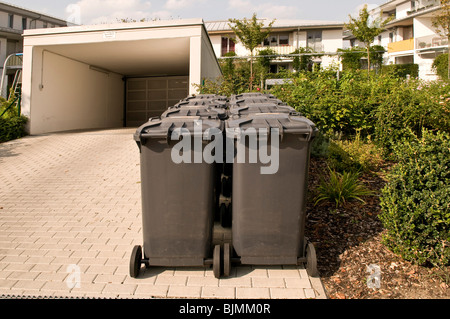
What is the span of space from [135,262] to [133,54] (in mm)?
11390

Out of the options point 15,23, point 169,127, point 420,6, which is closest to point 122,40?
point 169,127

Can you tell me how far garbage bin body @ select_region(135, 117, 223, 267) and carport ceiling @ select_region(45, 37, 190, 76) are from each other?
8070mm

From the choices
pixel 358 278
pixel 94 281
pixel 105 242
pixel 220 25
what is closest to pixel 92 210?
pixel 105 242

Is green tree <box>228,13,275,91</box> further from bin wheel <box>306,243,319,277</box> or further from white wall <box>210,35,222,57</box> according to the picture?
bin wheel <box>306,243,319,277</box>

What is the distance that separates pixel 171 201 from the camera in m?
3.08

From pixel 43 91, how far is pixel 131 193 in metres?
8.55

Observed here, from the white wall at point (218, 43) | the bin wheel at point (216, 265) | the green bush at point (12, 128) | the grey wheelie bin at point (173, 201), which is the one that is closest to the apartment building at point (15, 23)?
the white wall at point (218, 43)

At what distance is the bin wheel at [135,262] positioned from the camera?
122 inches

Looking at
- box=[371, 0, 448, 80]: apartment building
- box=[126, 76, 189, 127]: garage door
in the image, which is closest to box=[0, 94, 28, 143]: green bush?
box=[126, 76, 189, 127]: garage door

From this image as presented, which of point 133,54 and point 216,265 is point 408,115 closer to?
point 216,265

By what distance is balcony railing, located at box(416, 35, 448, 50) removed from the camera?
3097cm

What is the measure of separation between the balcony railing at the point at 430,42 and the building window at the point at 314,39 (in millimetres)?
9863

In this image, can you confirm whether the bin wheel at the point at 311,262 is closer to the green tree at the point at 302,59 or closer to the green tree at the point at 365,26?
the green tree at the point at 365,26

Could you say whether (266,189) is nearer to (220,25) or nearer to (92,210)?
(92,210)
